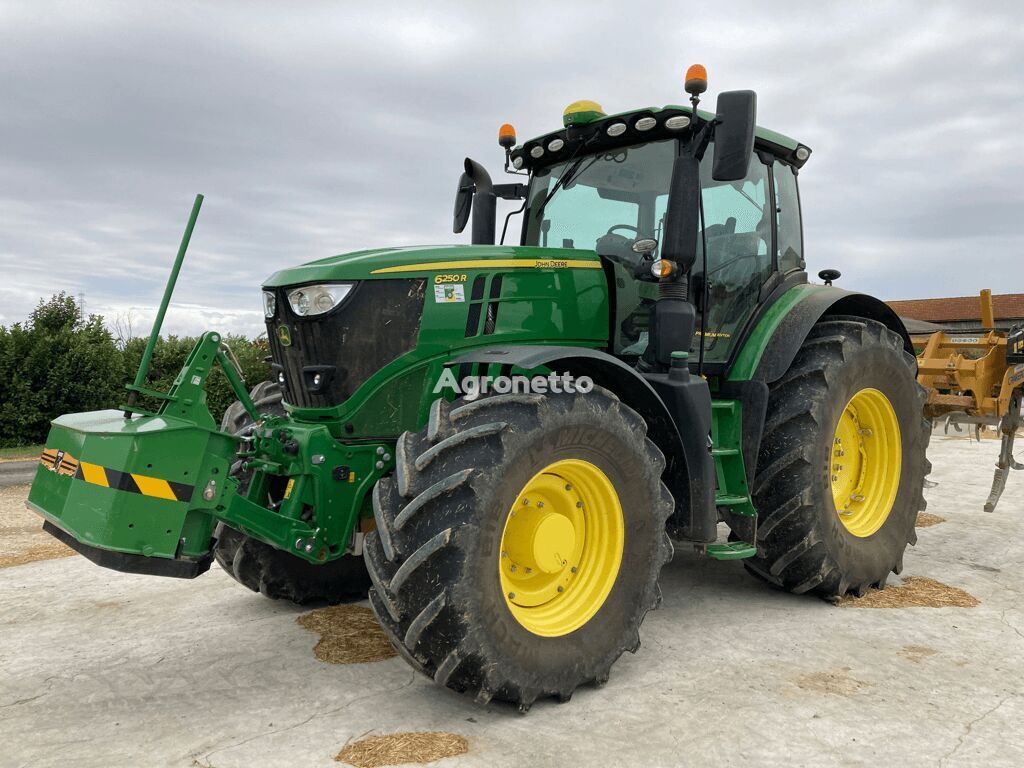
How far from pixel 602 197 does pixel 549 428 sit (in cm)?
196

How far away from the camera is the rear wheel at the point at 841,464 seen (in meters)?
4.59

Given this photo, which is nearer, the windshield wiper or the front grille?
the front grille

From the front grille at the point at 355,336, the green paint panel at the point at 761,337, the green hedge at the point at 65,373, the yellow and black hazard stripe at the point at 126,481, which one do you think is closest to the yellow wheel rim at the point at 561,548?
the front grille at the point at 355,336

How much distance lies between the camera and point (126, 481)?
305 centimetres

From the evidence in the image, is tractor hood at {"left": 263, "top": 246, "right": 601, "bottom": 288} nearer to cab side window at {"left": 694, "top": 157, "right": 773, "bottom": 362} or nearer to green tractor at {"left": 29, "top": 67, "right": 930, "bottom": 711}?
green tractor at {"left": 29, "top": 67, "right": 930, "bottom": 711}

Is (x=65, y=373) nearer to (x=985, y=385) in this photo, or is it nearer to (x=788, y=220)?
(x=788, y=220)

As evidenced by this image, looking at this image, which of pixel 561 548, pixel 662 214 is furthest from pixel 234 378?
pixel 662 214

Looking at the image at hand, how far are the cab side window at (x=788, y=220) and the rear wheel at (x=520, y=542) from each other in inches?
87.4

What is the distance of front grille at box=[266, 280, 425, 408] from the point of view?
12.0ft

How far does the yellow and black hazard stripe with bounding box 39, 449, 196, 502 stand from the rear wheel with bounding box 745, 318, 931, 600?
10.0 feet

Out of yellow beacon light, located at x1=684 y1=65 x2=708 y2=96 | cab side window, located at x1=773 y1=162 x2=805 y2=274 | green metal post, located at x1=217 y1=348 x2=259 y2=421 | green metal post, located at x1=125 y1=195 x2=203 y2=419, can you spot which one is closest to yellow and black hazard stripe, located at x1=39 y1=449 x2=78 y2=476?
green metal post, located at x1=125 y1=195 x2=203 y2=419

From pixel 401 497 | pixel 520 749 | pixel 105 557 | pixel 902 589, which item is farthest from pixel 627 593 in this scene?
pixel 902 589

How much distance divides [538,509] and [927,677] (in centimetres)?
190

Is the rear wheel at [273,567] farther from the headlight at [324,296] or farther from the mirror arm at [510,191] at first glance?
the mirror arm at [510,191]
